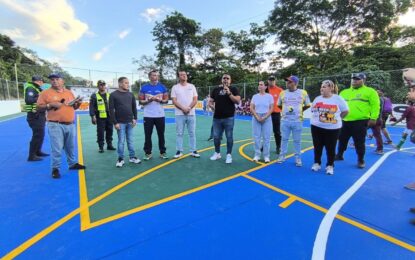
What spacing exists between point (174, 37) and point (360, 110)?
114 ft

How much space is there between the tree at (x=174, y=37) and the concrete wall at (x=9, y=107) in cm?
2046

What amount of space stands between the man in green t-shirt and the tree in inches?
1265

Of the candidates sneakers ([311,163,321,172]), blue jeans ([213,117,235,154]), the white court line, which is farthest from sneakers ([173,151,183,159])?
the white court line

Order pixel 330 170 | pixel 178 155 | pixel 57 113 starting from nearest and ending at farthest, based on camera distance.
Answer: pixel 57 113, pixel 330 170, pixel 178 155

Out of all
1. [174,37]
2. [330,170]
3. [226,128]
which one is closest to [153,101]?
[226,128]

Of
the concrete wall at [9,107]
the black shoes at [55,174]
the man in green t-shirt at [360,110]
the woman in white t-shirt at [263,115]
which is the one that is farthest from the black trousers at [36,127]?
the concrete wall at [9,107]

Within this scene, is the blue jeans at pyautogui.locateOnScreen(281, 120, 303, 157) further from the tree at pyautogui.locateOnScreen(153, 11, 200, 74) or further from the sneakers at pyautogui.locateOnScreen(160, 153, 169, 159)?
the tree at pyautogui.locateOnScreen(153, 11, 200, 74)

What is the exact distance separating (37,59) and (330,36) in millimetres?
55861

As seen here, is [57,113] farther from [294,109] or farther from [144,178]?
[294,109]

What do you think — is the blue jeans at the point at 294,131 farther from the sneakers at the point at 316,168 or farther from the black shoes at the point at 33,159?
the black shoes at the point at 33,159

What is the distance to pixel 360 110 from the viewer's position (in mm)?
4781

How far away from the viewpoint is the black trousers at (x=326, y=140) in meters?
4.42

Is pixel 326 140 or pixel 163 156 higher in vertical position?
pixel 326 140

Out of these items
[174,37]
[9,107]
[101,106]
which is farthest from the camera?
[174,37]
